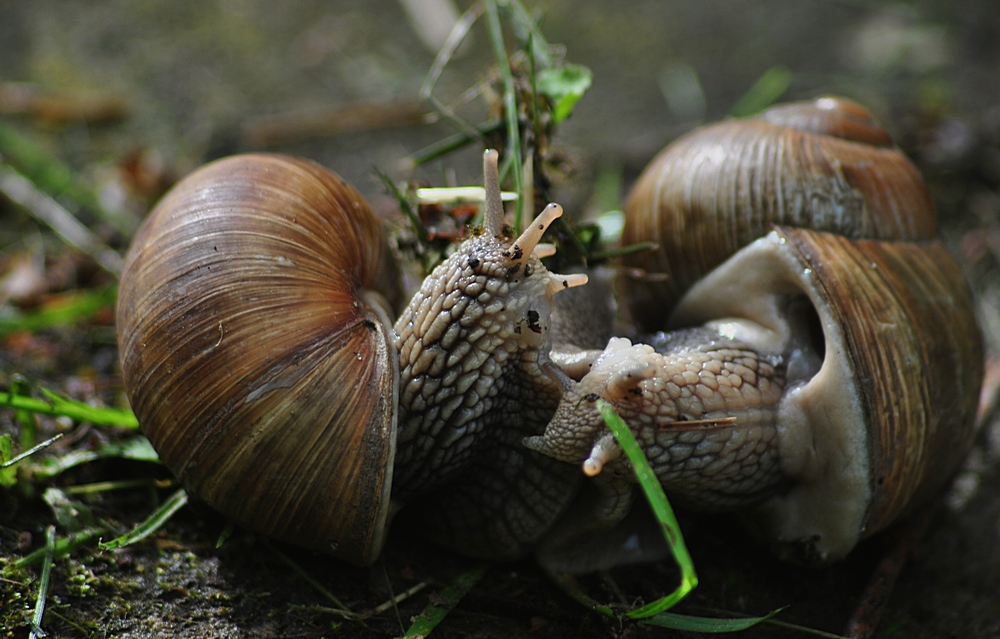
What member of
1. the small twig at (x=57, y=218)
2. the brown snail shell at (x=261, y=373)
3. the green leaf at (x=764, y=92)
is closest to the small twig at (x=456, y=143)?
the brown snail shell at (x=261, y=373)

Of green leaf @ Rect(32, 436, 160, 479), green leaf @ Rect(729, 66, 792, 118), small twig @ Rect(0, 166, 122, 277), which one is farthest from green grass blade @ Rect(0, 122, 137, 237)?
green leaf @ Rect(729, 66, 792, 118)

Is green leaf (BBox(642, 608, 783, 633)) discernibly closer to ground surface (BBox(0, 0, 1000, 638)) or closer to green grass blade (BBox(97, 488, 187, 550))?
ground surface (BBox(0, 0, 1000, 638))

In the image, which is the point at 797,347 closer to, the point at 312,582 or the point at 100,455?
the point at 312,582

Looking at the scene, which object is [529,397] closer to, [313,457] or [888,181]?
[313,457]

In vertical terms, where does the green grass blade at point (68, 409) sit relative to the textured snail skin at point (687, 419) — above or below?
above

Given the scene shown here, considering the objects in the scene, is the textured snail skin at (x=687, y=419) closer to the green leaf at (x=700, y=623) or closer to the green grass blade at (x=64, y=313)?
the green leaf at (x=700, y=623)
